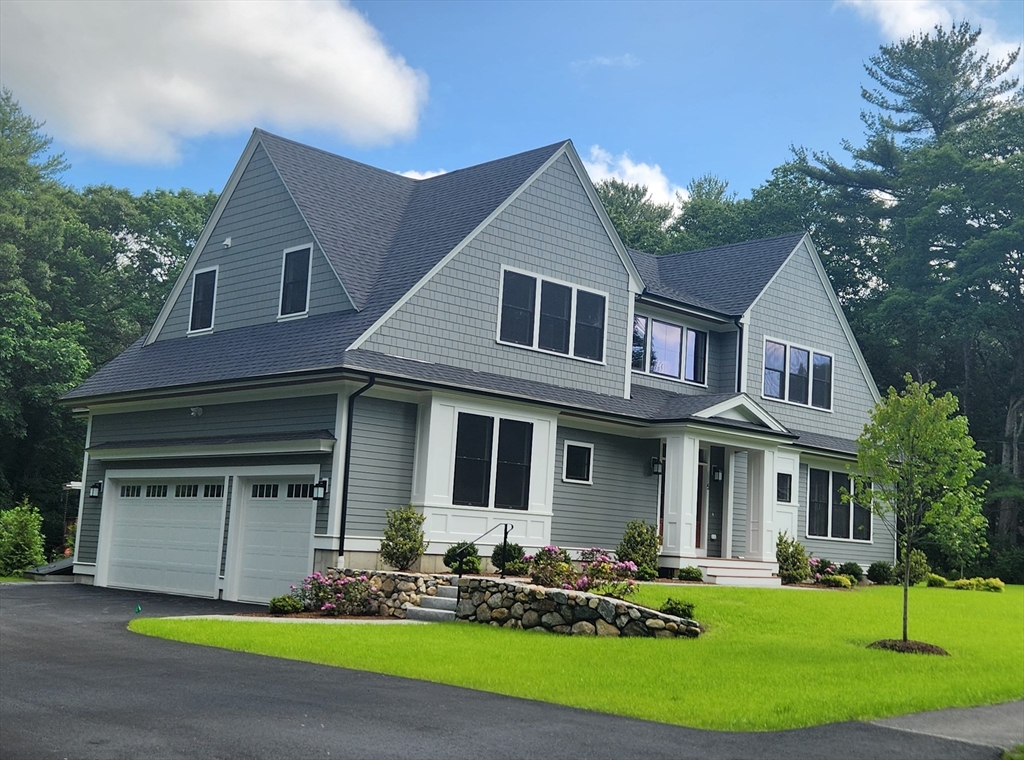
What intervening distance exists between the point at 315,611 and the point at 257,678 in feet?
23.2

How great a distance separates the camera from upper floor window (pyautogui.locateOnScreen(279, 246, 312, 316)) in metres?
21.4

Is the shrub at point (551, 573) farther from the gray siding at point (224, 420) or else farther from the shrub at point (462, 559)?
the gray siding at point (224, 420)

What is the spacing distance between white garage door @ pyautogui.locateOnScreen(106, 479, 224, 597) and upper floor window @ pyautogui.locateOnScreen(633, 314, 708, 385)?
9736 millimetres

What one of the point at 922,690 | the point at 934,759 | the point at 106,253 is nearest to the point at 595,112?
the point at 922,690

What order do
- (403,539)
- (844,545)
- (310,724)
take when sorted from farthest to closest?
(844,545) < (403,539) < (310,724)

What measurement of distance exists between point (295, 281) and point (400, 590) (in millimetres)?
7133

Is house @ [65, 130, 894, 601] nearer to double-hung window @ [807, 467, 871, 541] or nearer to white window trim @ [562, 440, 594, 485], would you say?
white window trim @ [562, 440, 594, 485]

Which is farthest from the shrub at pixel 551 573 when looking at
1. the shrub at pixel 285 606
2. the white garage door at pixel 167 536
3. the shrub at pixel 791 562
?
the shrub at pixel 791 562

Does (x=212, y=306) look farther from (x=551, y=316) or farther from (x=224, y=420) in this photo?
(x=551, y=316)

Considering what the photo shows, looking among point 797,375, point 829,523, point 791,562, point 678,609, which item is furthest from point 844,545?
point 678,609

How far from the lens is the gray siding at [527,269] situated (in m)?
20.1

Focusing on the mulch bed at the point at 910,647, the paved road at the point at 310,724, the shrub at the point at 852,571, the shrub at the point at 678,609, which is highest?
the shrub at the point at 852,571

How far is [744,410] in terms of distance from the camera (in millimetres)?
24219

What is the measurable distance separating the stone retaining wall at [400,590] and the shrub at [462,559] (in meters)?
1.19
